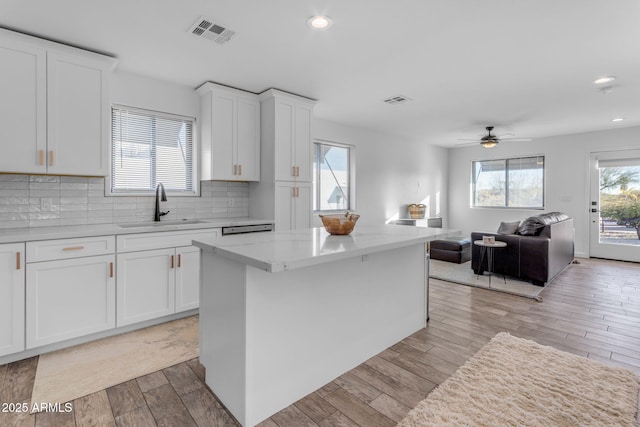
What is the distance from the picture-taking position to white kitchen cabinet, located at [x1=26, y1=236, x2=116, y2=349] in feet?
7.98

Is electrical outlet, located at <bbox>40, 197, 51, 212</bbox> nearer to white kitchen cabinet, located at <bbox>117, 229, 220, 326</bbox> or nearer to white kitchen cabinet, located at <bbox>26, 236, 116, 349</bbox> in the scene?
white kitchen cabinet, located at <bbox>26, 236, 116, 349</bbox>

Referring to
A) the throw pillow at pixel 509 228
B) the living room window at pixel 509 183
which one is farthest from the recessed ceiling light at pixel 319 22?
the living room window at pixel 509 183

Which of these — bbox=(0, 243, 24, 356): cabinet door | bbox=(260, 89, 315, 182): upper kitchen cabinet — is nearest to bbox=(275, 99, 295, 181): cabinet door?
bbox=(260, 89, 315, 182): upper kitchen cabinet

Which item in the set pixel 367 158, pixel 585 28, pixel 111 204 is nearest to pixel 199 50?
pixel 111 204

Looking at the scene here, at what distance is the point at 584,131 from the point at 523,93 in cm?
343

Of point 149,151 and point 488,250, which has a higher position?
point 149,151

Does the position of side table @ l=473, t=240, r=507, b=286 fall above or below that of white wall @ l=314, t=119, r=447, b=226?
below

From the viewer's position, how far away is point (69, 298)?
8.48 ft

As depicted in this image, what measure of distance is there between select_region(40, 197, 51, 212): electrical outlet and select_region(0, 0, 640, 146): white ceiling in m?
1.36

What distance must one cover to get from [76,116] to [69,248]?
1149 mm

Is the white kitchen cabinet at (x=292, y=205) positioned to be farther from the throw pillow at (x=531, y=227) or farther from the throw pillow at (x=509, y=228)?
the throw pillow at (x=531, y=227)

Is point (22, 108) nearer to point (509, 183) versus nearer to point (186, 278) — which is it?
point (186, 278)

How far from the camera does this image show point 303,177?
4.28m

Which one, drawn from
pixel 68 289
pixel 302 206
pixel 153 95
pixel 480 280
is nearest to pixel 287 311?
pixel 68 289
